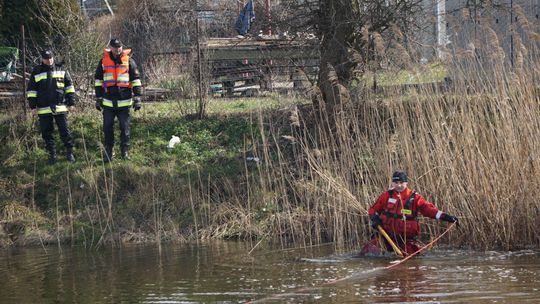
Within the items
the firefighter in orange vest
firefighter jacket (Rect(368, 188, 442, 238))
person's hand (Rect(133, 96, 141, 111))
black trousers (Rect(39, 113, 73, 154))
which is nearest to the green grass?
black trousers (Rect(39, 113, 73, 154))

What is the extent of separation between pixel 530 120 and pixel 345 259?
2.91 metres

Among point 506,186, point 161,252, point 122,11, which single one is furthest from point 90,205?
point 122,11

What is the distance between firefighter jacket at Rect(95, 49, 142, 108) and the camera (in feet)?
52.2

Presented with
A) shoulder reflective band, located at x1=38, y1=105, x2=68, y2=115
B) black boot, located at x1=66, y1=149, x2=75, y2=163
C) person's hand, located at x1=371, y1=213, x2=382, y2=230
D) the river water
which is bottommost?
the river water

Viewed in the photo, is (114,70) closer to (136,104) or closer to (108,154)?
(136,104)

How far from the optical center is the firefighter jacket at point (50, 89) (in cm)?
1602

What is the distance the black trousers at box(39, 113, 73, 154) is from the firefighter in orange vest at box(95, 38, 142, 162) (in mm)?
677

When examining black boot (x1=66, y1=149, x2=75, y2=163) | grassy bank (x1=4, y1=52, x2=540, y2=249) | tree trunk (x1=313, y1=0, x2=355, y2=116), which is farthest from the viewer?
black boot (x1=66, y1=149, x2=75, y2=163)

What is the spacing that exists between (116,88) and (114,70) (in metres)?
0.30

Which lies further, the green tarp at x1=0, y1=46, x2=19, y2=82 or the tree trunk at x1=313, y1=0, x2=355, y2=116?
the green tarp at x1=0, y1=46, x2=19, y2=82

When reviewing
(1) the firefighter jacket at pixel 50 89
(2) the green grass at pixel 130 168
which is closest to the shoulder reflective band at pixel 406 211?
(2) the green grass at pixel 130 168

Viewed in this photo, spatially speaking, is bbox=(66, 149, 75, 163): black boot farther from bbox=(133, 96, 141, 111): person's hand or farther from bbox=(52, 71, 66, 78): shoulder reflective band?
bbox=(133, 96, 141, 111): person's hand

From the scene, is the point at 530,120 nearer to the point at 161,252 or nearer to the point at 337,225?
the point at 337,225

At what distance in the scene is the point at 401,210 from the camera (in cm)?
1218
